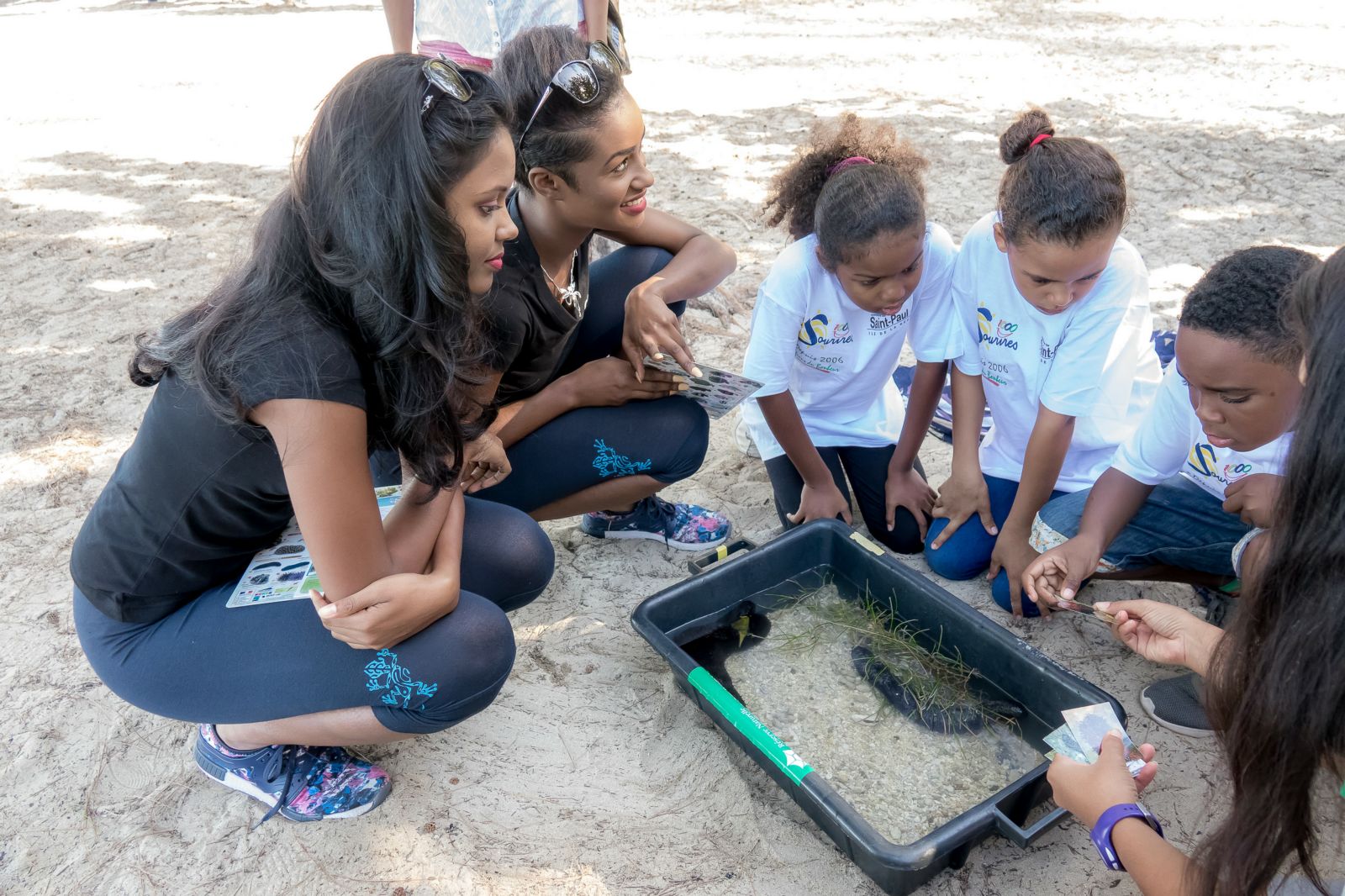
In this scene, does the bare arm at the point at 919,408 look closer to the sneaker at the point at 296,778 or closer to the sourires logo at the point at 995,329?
the sourires logo at the point at 995,329

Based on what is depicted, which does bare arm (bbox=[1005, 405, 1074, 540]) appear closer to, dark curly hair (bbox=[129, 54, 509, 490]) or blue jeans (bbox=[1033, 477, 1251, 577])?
blue jeans (bbox=[1033, 477, 1251, 577])

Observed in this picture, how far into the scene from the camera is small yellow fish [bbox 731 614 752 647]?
210 centimetres

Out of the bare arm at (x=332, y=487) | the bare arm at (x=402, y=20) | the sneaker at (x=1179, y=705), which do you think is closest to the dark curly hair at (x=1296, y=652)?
A: the sneaker at (x=1179, y=705)

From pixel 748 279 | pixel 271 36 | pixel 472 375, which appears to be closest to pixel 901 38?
pixel 748 279

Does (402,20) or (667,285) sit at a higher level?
(402,20)

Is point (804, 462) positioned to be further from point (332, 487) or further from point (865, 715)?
point (332, 487)

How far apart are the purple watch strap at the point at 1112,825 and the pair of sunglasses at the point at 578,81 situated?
1.50m

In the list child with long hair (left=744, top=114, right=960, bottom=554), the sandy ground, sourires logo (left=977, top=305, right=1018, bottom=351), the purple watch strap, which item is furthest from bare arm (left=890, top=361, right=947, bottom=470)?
the purple watch strap

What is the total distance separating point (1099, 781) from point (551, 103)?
1.50m

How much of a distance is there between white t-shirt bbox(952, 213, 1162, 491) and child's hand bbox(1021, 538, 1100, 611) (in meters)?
0.29

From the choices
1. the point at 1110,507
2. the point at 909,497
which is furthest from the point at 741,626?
the point at 1110,507

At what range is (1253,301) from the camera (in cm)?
164

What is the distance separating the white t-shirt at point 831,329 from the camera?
7.35ft

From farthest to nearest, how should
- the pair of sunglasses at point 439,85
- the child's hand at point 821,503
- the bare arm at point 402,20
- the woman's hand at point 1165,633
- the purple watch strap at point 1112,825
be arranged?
the bare arm at point 402,20 → the child's hand at point 821,503 → the woman's hand at point 1165,633 → the pair of sunglasses at point 439,85 → the purple watch strap at point 1112,825
